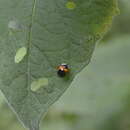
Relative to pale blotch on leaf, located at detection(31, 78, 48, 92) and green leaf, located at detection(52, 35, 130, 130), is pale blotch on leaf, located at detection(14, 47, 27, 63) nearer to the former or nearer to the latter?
pale blotch on leaf, located at detection(31, 78, 48, 92)

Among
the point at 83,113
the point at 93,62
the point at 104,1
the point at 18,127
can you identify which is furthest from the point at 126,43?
the point at 104,1

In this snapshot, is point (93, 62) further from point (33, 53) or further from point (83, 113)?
point (33, 53)

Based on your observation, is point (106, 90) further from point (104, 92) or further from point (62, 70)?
point (62, 70)

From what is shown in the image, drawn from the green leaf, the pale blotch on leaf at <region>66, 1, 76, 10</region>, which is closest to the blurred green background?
the green leaf

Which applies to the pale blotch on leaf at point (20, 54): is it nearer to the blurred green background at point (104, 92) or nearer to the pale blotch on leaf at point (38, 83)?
the pale blotch on leaf at point (38, 83)

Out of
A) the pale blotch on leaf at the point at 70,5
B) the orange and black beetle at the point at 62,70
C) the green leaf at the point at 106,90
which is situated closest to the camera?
the orange and black beetle at the point at 62,70

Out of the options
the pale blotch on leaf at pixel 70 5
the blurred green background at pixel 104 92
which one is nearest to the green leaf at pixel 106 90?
the blurred green background at pixel 104 92
